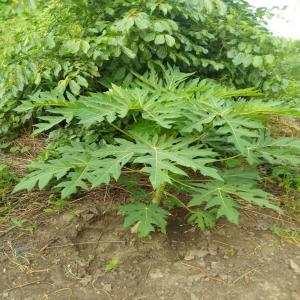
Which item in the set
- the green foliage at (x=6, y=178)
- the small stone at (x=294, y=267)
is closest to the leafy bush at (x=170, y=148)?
the small stone at (x=294, y=267)

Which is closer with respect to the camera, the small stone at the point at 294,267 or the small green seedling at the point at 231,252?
the small stone at the point at 294,267

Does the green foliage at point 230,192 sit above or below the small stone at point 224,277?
above

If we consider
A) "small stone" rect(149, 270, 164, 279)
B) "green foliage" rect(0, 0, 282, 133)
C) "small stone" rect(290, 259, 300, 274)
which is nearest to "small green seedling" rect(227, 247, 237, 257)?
"small stone" rect(290, 259, 300, 274)

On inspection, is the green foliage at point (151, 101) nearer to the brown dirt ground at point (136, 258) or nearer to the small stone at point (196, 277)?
the brown dirt ground at point (136, 258)

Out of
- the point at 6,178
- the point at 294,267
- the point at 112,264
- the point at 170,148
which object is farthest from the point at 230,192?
the point at 6,178

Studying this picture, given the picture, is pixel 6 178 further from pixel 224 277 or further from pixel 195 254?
pixel 224 277

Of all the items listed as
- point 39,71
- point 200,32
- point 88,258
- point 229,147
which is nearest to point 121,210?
point 88,258

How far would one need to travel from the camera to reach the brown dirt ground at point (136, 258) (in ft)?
6.23

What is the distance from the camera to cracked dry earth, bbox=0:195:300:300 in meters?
1.89

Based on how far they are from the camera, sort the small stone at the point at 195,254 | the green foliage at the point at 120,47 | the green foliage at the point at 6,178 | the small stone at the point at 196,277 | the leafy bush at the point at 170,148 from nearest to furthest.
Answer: the leafy bush at the point at 170,148 → the small stone at the point at 196,277 → the small stone at the point at 195,254 → the green foliage at the point at 6,178 → the green foliage at the point at 120,47

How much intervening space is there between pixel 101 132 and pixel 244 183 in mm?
1113

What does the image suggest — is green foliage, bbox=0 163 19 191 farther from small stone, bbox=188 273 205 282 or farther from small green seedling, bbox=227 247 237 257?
small green seedling, bbox=227 247 237 257

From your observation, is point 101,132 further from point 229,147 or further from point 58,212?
point 229,147

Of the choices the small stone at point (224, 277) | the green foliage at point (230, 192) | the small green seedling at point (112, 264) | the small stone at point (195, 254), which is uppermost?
the green foliage at point (230, 192)
